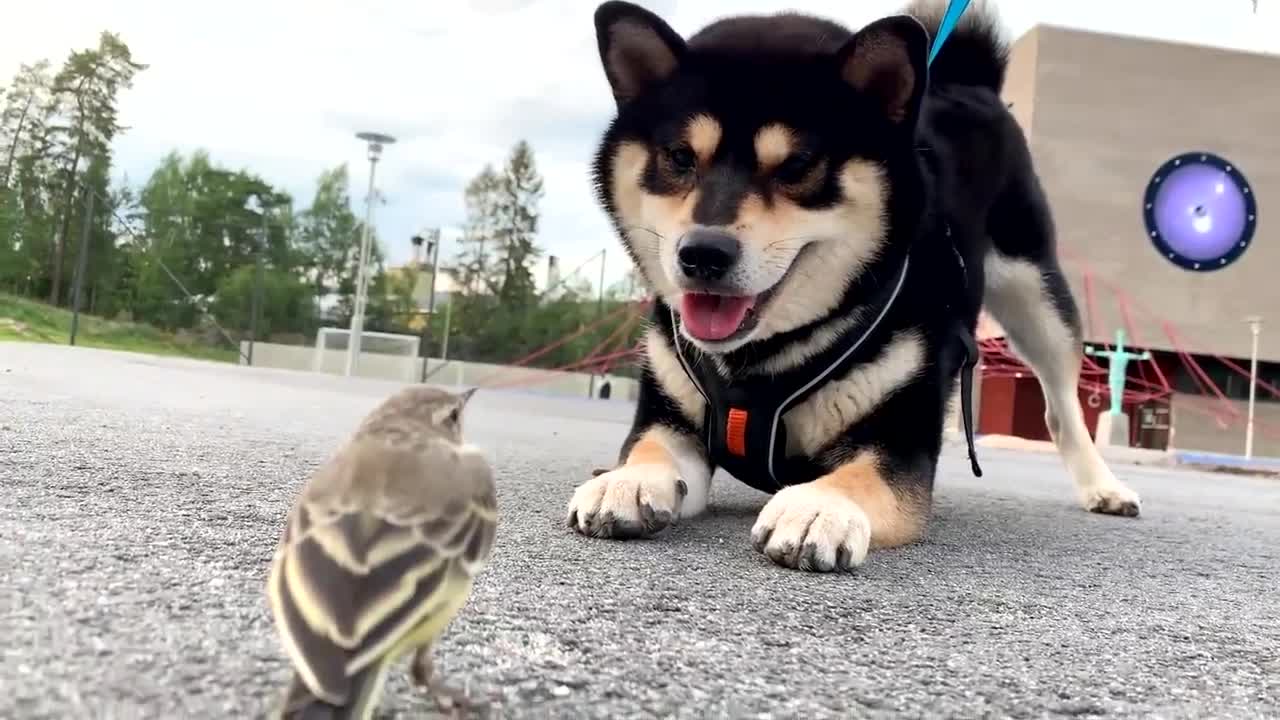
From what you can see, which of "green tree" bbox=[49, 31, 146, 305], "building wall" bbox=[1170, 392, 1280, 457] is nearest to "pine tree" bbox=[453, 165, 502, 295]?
"green tree" bbox=[49, 31, 146, 305]

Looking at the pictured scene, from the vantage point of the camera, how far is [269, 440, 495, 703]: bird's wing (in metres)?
0.53

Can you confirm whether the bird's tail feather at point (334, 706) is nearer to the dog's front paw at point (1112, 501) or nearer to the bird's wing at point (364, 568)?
the bird's wing at point (364, 568)

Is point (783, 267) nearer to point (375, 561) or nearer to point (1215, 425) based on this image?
point (375, 561)

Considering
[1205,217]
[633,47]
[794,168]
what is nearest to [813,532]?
[794,168]

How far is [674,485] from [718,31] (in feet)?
3.45

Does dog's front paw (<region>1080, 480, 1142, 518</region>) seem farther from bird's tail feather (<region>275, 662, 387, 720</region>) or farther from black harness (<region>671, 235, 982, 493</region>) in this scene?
bird's tail feather (<region>275, 662, 387, 720</region>)

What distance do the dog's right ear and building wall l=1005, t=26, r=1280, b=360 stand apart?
2071 centimetres

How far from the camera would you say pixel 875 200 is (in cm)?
187

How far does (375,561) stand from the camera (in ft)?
1.89

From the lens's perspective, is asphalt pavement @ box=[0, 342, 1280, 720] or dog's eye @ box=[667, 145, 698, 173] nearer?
asphalt pavement @ box=[0, 342, 1280, 720]

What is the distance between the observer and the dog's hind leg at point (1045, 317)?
9.57 feet

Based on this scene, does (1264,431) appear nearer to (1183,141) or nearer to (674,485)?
(1183,141)

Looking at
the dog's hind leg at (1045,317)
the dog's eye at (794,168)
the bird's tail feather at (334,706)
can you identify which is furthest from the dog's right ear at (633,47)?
the bird's tail feather at (334,706)

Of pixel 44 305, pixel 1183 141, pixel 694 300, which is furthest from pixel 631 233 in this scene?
pixel 1183 141
